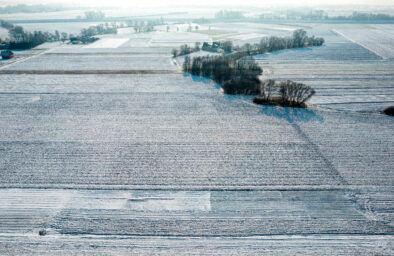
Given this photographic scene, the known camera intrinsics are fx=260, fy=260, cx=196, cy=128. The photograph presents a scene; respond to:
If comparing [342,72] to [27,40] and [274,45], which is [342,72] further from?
[27,40]

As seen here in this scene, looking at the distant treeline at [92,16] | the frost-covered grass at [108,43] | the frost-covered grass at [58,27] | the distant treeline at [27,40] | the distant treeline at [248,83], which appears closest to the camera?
the distant treeline at [248,83]

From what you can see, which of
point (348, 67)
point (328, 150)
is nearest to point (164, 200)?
point (328, 150)

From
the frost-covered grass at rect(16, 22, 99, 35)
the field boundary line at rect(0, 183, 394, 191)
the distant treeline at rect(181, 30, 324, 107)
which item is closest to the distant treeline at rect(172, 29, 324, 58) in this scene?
the distant treeline at rect(181, 30, 324, 107)

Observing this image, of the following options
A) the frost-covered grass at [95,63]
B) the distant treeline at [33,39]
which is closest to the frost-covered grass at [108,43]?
the distant treeline at [33,39]

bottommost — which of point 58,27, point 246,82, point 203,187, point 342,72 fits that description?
point 203,187

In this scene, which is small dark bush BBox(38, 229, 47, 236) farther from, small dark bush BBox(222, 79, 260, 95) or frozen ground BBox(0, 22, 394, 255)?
small dark bush BBox(222, 79, 260, 95)

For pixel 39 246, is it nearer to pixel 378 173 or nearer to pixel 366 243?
pixel 366 243

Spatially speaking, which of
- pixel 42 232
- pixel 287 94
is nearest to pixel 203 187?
pixel 42 232

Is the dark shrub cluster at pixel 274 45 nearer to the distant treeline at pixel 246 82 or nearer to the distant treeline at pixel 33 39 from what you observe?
the distant treeline at pixel 246 82
